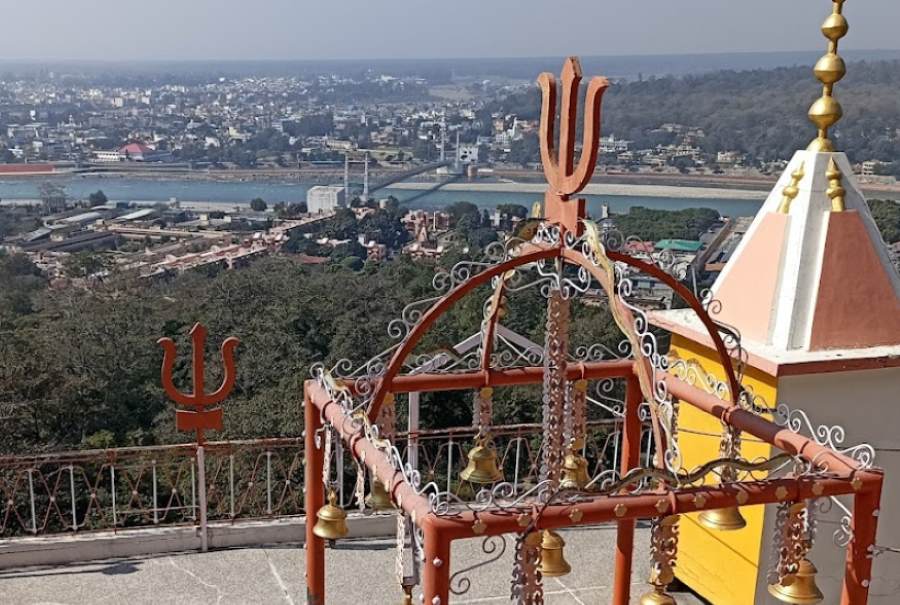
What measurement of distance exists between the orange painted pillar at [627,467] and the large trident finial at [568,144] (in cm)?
161

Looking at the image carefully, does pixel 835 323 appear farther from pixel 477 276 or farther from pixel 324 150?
pixel 324 150

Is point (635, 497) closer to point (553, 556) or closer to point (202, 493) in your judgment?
point (553, 556)

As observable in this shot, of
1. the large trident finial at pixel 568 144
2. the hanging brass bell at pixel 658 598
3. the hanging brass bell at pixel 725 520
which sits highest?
the large trident finial at pixel 568 144

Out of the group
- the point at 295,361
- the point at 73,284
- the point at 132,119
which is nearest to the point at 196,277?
the point at 73,284

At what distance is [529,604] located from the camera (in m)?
3.05

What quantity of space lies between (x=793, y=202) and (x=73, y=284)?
31340 mm

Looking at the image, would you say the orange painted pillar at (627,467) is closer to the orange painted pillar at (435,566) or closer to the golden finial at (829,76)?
the golden finial at (829,76)

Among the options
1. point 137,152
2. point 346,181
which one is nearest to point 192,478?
point 346,181

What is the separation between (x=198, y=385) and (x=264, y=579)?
1118mm

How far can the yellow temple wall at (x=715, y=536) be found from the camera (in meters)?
4.84

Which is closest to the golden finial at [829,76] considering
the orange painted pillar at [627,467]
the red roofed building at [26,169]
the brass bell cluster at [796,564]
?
the orange painted pillar at [627,467]

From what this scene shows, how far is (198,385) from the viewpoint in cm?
536

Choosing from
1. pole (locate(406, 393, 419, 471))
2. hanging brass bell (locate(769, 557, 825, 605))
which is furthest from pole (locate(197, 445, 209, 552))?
hanging brass bell (locate(769, 557, 825, 605))

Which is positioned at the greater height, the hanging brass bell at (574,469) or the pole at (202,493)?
the hanging brass bell at (574,469)
